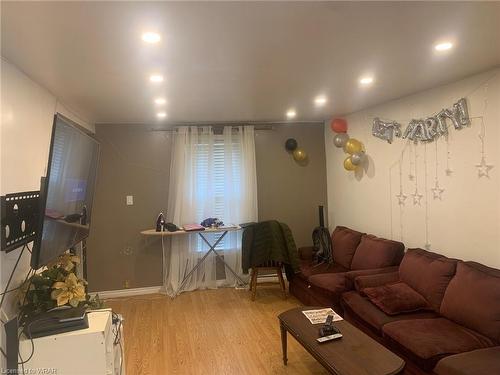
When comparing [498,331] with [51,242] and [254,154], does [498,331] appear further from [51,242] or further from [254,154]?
[254,154]

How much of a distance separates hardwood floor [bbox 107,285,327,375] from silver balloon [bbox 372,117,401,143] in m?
2.22

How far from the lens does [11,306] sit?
1958 millimetres

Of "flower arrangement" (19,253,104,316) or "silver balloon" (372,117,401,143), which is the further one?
"silver balloon" (372,117,401,143)

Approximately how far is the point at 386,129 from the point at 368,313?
2011mm

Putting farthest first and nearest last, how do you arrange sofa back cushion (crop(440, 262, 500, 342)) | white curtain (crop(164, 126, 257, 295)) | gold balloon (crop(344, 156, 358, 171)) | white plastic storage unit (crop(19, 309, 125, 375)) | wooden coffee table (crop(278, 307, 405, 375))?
white curtain (crop(164, 126, 257, 295)) → gold balloon (crop(344, 156, 358, 171)) → sofa back cushion (crop(440, 262, 500, 342)) → wooden coffee table (crop(278, 307, 405, 375)) → white plastic storage unit (crop(19, 309, 125, 375))

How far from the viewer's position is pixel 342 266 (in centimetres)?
409

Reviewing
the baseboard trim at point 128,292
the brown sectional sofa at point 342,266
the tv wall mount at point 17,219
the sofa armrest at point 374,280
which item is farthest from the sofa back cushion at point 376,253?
the tv wall mount at point 17,219

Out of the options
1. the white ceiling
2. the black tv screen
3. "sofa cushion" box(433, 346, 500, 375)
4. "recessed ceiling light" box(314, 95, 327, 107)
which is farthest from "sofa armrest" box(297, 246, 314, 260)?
the black tv screen

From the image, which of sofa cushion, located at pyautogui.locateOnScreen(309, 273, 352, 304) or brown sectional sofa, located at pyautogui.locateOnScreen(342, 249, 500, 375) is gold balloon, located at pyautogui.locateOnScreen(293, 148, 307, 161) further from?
brown sectional sofa, located at pyautogui.locateOnScreen(342, 249, 500, 375)

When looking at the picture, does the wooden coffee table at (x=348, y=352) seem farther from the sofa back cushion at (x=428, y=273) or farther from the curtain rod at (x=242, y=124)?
the curtain rod at (x=242, y=124)

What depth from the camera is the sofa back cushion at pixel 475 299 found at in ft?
7.46

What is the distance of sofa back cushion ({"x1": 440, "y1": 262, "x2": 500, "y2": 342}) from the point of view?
2.27 metres

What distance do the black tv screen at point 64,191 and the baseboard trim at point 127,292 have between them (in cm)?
232

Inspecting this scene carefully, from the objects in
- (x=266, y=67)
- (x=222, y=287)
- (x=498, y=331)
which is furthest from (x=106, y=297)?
(x=498, y=331)
